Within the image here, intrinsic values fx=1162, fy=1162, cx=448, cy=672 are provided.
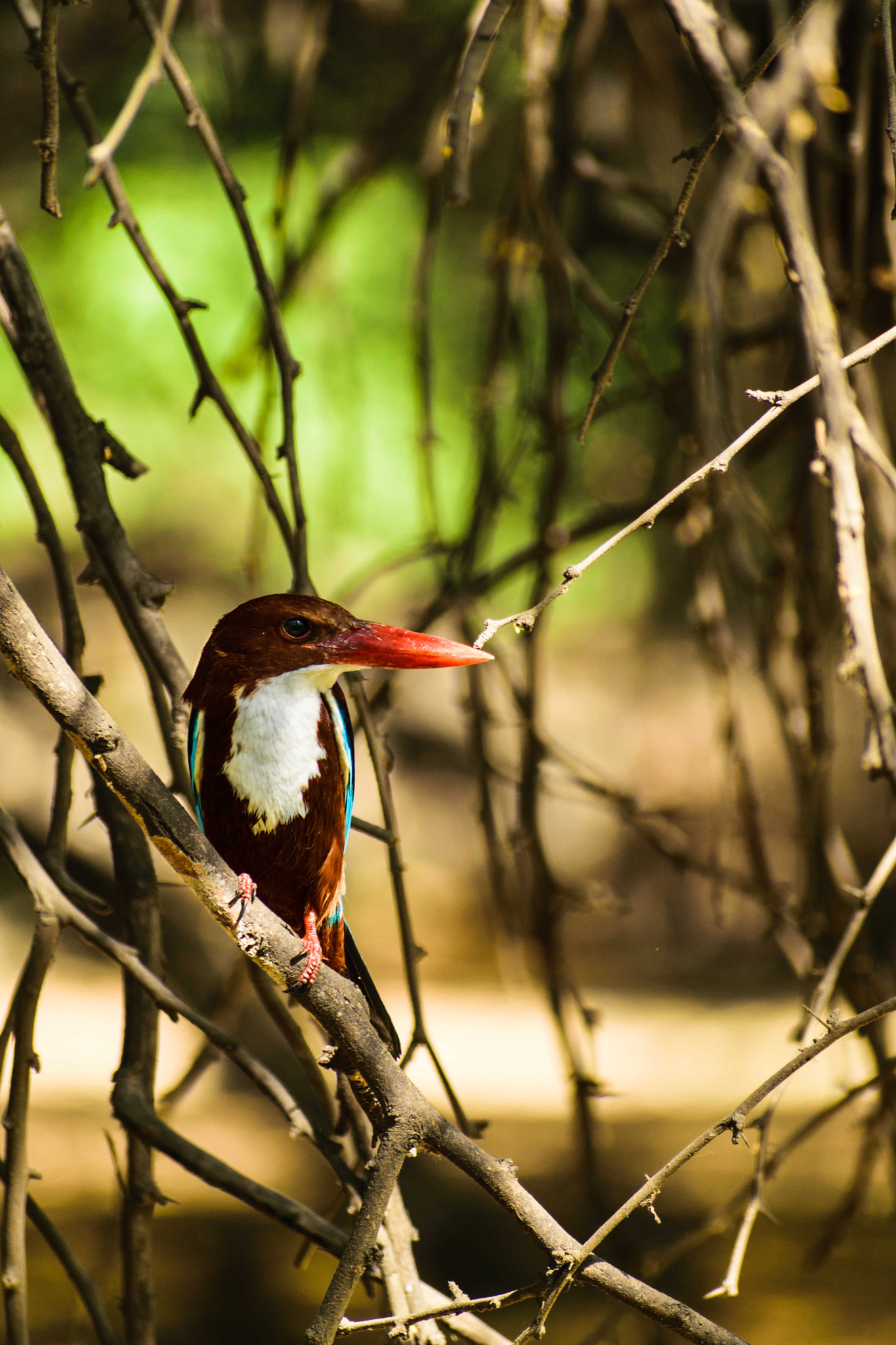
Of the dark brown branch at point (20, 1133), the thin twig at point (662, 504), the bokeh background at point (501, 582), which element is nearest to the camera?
the thin twig at point (662, 504)

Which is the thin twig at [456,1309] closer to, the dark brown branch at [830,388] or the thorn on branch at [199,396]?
the dark brown branch at [830,388]

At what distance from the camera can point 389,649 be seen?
1379 mm

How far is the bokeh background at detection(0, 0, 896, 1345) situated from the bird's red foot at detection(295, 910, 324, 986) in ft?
1.76

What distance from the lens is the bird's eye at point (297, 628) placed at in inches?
56.4

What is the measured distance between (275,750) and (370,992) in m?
0.36

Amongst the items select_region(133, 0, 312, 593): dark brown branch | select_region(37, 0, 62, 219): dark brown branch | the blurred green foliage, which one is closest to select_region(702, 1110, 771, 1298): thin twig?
select_region(133, 0, 312, 593): dark brown branch

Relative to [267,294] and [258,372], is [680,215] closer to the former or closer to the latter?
[267,294]

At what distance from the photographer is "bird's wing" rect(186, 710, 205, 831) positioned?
4.84ft

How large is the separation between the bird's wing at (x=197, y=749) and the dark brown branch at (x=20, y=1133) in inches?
9.0

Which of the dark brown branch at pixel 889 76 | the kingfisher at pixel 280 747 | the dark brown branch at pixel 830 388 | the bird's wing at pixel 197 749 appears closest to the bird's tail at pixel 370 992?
the kingfisher at pixel 280 747

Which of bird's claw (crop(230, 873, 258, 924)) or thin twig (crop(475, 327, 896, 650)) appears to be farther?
bird's claw (crop(230, 873, 258, 924))

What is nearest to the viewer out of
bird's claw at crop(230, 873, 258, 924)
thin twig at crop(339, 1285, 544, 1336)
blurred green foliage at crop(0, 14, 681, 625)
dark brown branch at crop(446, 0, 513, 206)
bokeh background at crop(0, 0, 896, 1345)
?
thin twig at crop(339, 1285, 544, 1336)

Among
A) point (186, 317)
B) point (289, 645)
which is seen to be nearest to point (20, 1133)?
point (289, 645)

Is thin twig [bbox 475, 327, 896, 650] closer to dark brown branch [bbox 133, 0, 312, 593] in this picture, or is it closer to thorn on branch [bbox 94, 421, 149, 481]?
dark brown branch [bbox 133, 0, 312, 593]
